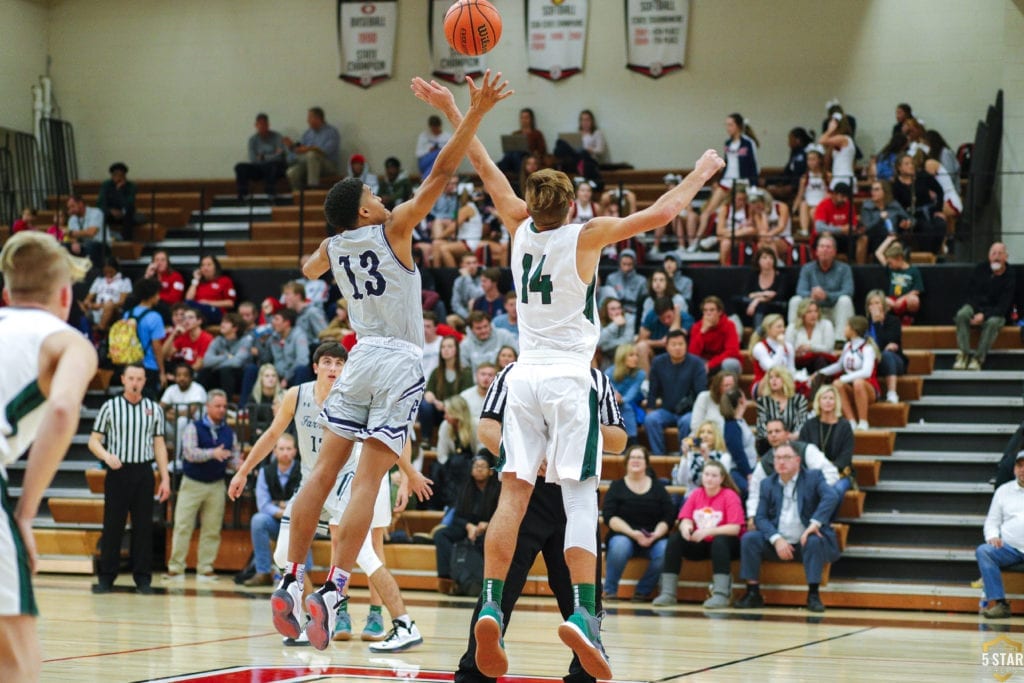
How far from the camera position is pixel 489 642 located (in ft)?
16.4

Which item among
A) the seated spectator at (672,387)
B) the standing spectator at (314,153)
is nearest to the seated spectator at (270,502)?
the seated spectator at (672,387)

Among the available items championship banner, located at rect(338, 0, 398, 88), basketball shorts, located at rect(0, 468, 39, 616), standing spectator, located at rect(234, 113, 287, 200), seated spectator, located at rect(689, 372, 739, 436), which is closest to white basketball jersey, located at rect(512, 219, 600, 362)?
basketball shorts, located at rect(0, 468, 39, 616)

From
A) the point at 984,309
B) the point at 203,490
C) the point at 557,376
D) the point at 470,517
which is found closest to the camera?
the point at 557,376

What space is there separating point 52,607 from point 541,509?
6.01 metres

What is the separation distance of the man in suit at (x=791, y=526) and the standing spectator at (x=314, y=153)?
34.4 feet

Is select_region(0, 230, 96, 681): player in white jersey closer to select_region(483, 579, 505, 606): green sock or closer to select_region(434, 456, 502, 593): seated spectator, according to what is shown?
select_region(483, 579, 505, 606): green sock

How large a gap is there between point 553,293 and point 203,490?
8.36m

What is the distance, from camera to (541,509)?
5742 mm

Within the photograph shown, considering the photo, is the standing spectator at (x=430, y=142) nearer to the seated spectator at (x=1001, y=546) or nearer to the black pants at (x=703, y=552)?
the black pants at (x=703, y=552)

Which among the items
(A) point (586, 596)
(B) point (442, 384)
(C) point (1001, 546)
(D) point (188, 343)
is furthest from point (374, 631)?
(D) point (188, 343)

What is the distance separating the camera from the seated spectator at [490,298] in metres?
14.4

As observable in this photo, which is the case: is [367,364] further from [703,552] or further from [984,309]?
[984,309]

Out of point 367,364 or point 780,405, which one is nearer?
point 367,364

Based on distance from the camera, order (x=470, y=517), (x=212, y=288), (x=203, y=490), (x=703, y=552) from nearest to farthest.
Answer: (x=703, y=552)
(x=470, y=517)
(x=203, y=490)
(x=212, y=288)
